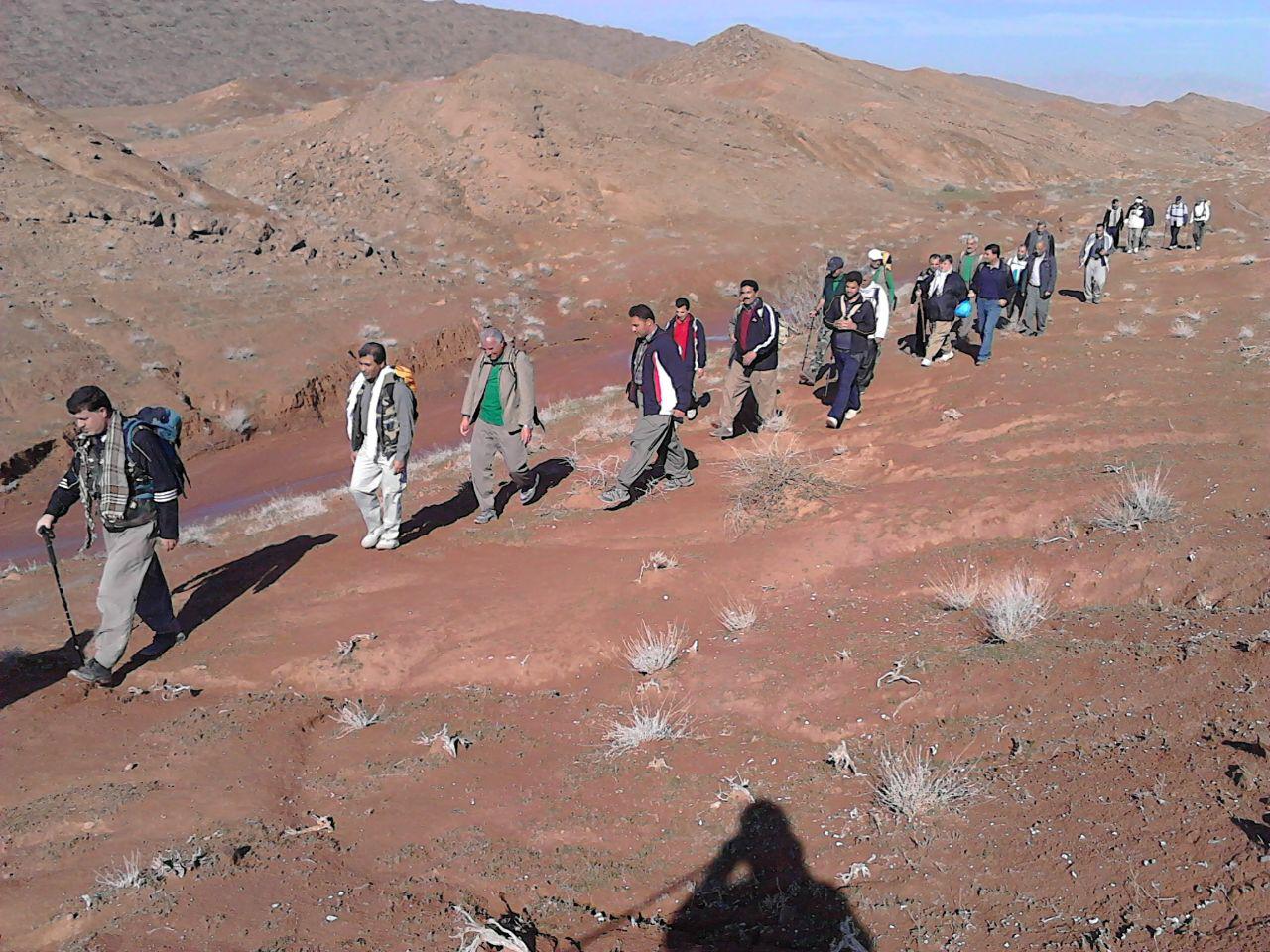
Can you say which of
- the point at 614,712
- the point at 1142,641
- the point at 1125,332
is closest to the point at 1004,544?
the point at 1142,641

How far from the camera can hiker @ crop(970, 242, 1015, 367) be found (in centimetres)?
1170

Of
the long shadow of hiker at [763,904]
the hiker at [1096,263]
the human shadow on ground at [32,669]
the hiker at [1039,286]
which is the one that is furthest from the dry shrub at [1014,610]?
the hiker at [1096,263]

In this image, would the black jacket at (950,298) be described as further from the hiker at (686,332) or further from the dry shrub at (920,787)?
the dry shrub at (920,787)

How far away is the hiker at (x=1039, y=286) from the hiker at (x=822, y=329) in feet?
9.20

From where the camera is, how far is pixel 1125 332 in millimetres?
12875

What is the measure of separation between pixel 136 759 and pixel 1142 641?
555cm

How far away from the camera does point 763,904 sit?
3.62 metres

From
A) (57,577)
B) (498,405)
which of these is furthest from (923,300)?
(57,577)

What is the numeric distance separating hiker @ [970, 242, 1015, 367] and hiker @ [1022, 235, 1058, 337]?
1.13 metres

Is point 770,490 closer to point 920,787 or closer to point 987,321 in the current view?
point 920,787

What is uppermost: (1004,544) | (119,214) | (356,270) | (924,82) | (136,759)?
(924,82)

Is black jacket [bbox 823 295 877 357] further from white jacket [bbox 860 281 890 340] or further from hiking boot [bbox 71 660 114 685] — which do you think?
hiking boot [bbox 71 660 114 685]

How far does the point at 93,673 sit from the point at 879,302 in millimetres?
8304

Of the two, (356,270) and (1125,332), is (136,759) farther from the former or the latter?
(356,270)
